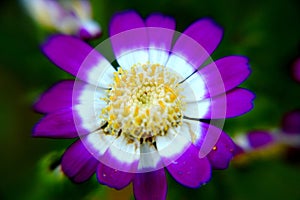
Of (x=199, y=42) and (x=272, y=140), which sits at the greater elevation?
(x=199, y=42)

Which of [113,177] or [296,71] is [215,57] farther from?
[113,177]

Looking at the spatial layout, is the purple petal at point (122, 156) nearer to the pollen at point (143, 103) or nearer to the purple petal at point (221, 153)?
the pollen at point (143, 103)

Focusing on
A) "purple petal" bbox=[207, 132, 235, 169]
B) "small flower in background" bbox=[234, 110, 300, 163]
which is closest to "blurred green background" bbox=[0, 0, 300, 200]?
"small flower in background" bbox=[234, 110, 300, 163]

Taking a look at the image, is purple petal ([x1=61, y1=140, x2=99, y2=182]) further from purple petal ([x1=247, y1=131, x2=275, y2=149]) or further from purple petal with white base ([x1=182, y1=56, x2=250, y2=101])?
purple petal ([x1=247, y1=131, x2=275, y2=149])

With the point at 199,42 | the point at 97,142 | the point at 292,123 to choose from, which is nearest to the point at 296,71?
the point at 292,123

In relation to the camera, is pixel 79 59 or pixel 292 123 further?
pixel 292 123

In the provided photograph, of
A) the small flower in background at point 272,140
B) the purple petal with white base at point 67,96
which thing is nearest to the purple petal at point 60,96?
the purple petal with white base at point 67,96

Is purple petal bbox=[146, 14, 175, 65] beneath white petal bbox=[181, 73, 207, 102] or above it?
above
